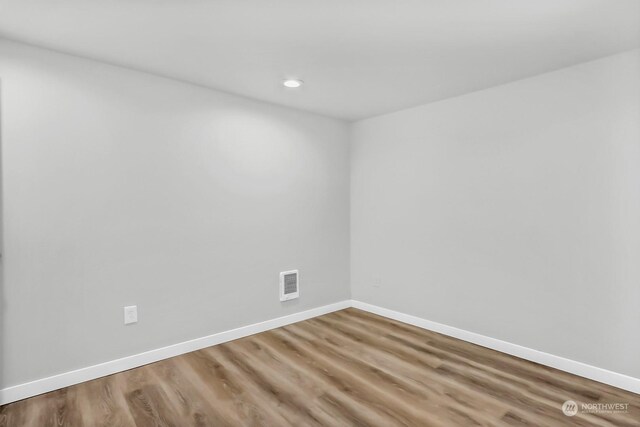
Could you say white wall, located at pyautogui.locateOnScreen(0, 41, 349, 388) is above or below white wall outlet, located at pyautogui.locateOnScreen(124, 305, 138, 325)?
above

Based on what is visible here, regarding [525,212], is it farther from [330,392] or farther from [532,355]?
[330,392]

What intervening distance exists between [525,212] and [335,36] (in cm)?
200

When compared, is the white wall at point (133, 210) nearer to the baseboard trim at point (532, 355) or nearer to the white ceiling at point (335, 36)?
the white ceiling at point (335, 36)

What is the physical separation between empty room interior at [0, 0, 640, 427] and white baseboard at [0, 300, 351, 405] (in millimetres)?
14

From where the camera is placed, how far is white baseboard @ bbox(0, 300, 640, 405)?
226cm

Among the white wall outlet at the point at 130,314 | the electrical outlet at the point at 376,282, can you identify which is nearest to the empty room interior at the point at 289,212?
the white wall outlet at the point at 130,314

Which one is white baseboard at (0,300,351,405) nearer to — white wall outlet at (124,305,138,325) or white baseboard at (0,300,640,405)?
white baseboard at (0,300,640,405)

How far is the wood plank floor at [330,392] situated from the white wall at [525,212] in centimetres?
38

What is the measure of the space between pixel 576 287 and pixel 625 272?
Answer: 1.00 ft

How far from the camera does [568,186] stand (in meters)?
2.56

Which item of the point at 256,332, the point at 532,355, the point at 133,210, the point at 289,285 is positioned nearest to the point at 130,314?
the point at 133,210

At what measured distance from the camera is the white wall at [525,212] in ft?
7.73

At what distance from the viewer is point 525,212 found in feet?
9.10

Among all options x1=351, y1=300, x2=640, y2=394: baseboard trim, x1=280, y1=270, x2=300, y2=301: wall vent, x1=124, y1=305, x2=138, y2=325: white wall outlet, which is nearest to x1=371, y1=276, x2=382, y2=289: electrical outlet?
Result: x1=351, y1=300, x2=640, y2=394: baseboard trim
